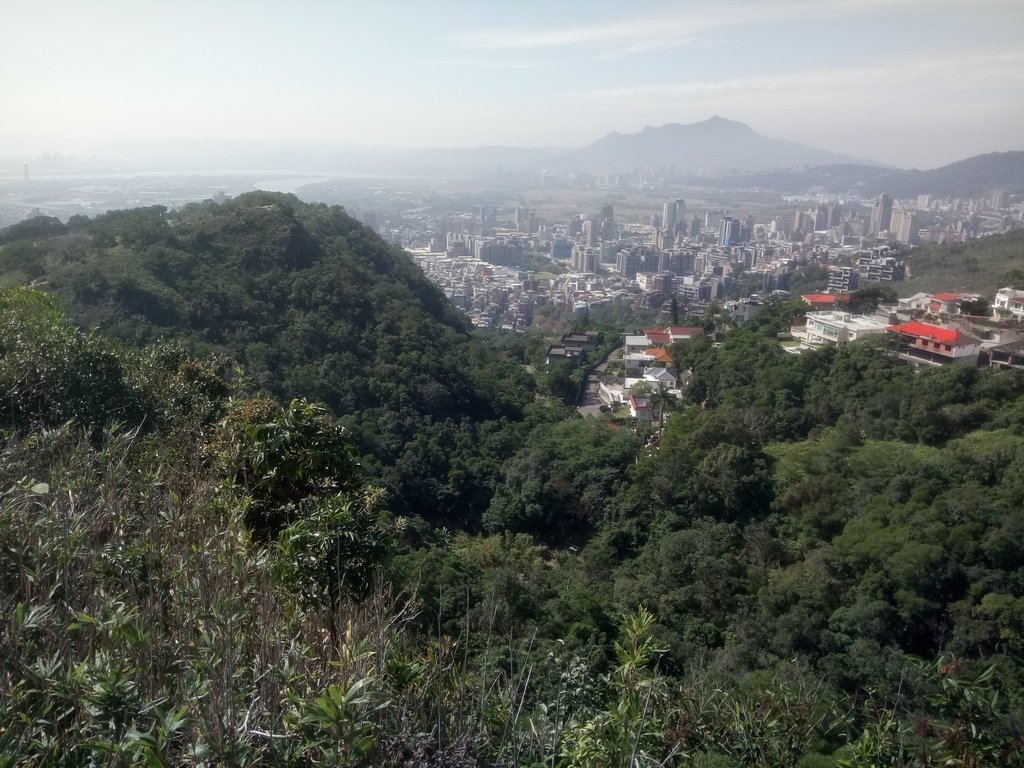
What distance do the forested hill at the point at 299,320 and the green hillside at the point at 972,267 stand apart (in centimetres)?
1017

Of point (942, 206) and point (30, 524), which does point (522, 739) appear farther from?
point (942, 206)

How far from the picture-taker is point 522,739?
5.74 ft

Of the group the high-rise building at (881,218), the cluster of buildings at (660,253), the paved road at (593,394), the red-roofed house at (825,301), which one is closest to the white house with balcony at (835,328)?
the red-roofed house at (825,301)

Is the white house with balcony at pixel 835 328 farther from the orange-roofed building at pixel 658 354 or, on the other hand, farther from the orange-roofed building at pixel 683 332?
the orange-roofed building at pixel 658 354

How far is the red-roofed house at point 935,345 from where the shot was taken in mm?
9953

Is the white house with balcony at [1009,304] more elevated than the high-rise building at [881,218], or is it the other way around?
the white house with balcony at [1009,304]

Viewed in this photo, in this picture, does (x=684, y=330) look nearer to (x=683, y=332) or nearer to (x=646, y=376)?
(x=683, y=332)

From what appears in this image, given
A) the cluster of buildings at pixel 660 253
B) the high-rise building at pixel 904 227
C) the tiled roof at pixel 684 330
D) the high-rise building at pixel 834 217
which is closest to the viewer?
the tiled roof at pixel 684 330

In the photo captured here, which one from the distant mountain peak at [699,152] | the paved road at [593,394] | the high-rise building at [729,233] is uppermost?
the distant mountain peak at [699,152]

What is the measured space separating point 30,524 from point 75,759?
891 mm

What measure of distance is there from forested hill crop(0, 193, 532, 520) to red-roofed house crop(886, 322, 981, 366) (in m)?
6.00

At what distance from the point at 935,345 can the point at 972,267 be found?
37.9 feet

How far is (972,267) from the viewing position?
19.5 m

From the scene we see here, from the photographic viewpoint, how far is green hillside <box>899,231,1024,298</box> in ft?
51.6
